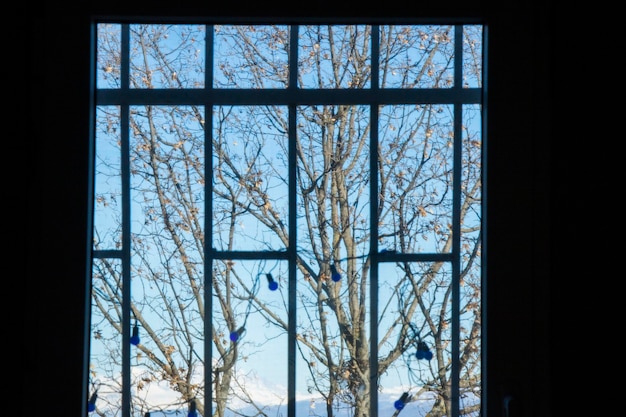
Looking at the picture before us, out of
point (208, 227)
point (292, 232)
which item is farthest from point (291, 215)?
point (208, 227)

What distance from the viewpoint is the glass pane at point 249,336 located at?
135 cm

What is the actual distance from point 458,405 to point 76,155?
2.96ft

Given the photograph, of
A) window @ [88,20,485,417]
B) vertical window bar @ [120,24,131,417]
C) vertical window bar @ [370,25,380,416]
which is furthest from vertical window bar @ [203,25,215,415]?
vertical window bar @ [370,25,380,416]

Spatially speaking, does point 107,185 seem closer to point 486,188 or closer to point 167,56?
point 167,56

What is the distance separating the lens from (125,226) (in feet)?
4.43

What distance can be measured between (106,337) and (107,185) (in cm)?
30

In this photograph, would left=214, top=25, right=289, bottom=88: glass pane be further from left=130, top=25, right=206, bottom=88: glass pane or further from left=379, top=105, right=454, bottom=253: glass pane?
left=379, top=105, right=454, bottom=253: glass pane

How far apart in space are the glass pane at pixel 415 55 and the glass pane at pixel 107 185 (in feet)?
1.82

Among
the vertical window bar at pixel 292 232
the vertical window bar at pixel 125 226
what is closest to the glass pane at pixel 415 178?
the vertical window bar at pixel 292 232

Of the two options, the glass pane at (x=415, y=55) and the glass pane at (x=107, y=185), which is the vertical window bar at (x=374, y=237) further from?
the glass pane at (x=107, y=185)

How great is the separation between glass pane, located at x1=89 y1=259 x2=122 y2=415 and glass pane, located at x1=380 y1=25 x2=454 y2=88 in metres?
0.67

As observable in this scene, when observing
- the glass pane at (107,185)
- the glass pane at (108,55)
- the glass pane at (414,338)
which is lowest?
the glass pane at (414,338)
